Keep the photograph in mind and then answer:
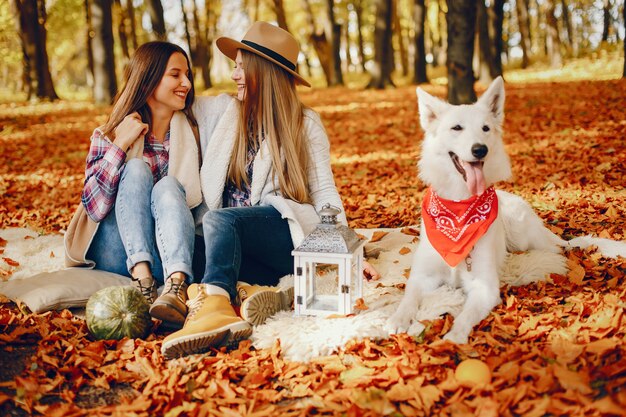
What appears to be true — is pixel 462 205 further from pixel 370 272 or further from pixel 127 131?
pixel 127 131

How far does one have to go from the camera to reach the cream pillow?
339 centimetres

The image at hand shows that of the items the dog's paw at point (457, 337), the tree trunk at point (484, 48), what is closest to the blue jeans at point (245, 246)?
the dog's paw at point (457, 337)

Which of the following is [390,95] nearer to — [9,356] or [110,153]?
[110,153]

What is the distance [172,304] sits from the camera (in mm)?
3037

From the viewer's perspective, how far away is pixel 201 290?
10.2 feet

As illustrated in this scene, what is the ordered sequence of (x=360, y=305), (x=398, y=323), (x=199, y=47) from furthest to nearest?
(x=199, y=47) → (x=360, y=305) → (x=398, y=323)

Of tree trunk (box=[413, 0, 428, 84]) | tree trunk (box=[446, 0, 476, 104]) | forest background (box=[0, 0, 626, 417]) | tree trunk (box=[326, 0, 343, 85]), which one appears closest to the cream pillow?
forest background (box=[0, 0, 626, 417])

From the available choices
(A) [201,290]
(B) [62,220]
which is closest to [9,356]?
(A) [201,290]

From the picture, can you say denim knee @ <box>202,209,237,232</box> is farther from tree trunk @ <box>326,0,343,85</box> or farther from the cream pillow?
tree trunk @ <box>326,0,343,85</box>

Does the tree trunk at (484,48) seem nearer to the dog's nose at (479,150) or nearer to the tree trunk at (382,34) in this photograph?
the tree trunk at (382,34)

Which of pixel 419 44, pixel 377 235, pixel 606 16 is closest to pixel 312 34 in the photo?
pixel 419 44

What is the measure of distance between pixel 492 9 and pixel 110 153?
56.8 feet

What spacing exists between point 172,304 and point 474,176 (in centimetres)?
181

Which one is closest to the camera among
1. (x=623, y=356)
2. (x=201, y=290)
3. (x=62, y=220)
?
(x=623, y=356)
